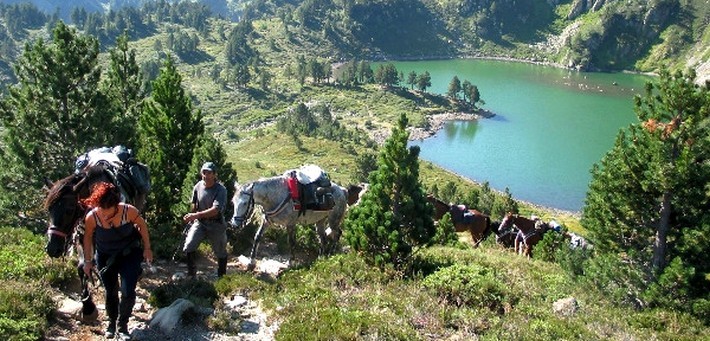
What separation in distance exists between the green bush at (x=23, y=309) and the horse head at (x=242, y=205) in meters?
3.49

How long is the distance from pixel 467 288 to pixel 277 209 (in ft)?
13.9

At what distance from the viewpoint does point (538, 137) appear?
120188 mm

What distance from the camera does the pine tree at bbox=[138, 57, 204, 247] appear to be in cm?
1540

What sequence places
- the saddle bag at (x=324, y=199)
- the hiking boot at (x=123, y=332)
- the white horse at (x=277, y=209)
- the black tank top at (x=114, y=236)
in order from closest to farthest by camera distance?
1. the black tank top at (x=114, y=236)
2. the hiking boot at (x=123, y=332)
3. the white horse at (x=277, y=209)
4. the saddle bag at (x=324, y=199)

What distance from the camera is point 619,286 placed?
11.8 m

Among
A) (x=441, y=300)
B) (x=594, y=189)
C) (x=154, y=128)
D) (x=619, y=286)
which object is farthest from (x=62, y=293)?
(x=594, y=189)

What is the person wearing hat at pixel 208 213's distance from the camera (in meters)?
9.84

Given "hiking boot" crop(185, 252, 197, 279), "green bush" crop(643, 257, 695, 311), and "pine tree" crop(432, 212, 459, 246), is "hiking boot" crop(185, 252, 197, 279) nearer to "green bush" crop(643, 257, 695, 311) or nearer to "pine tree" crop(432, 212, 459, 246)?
"green bush" crop(643, 257, 695, 311)

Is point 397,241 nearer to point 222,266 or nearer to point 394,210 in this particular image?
point 394,210

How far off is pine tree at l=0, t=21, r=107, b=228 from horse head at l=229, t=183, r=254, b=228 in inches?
319

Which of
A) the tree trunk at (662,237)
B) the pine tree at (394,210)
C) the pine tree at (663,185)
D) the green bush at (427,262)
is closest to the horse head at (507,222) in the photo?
the green bush at (427,262)

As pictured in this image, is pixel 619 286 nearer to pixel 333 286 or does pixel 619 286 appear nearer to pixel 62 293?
pixel 333 286

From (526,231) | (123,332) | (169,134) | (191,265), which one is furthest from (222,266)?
(526,231)

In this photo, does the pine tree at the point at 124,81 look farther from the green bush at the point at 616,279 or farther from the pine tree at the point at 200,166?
the green bush at the point at 616,279
